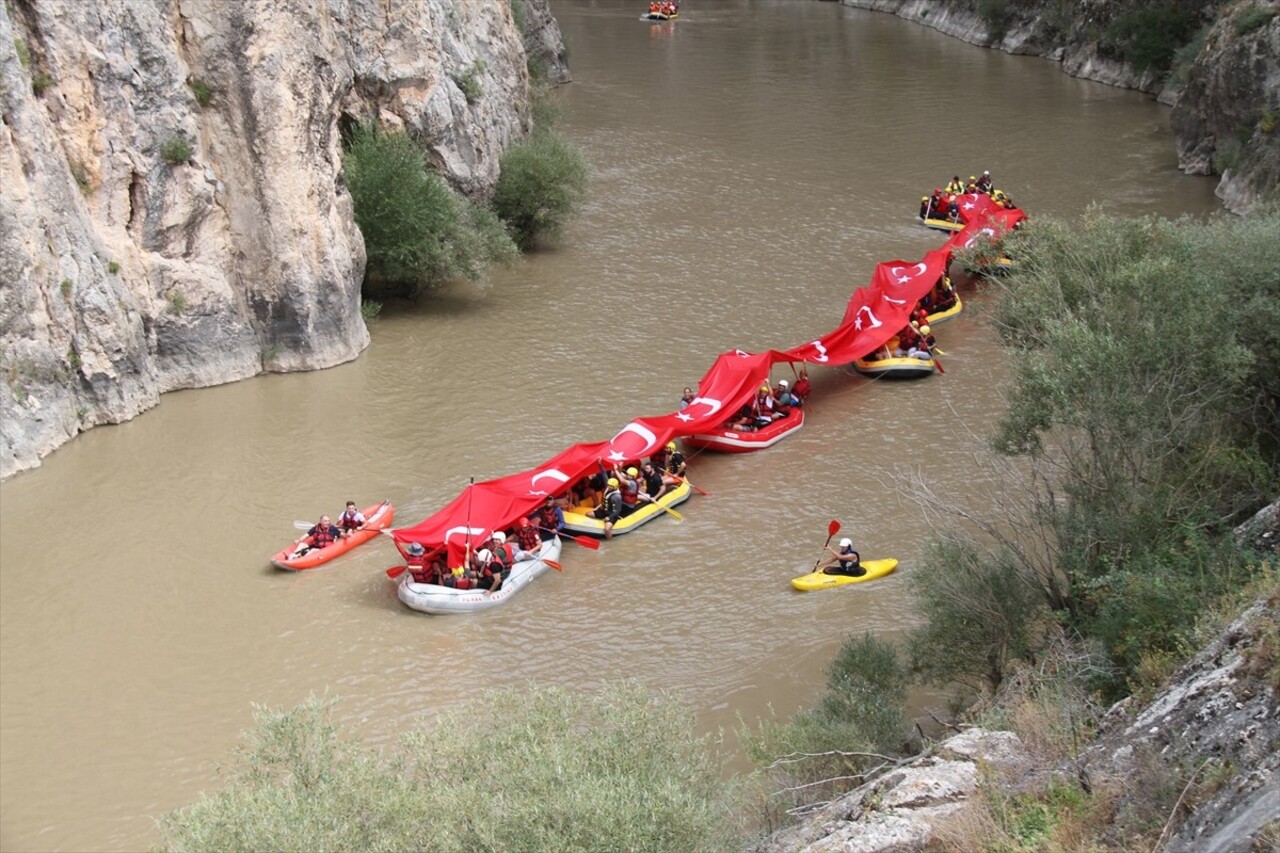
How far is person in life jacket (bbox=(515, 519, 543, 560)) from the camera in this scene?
66.5ft

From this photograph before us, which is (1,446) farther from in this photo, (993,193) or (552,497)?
(993,193)

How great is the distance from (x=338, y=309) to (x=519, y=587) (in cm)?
1000

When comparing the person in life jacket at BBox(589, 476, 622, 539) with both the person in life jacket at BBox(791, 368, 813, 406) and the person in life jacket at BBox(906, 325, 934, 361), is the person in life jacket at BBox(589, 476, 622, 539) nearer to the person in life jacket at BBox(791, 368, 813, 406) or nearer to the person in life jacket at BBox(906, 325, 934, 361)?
the person in life jacket at BBox(791, 368, 813, 406)

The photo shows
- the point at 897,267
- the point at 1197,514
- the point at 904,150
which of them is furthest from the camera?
the point at 904,150

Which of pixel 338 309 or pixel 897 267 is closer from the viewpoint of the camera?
pixel 338 309

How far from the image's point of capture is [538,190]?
33.8 meters

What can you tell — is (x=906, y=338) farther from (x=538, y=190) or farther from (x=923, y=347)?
(x=538, y=190)

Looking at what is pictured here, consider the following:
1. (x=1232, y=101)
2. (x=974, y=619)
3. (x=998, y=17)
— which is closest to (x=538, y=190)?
(x=1232, y=101)

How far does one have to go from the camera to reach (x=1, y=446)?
22016 mm

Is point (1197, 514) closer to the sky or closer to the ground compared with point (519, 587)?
closer to the sky

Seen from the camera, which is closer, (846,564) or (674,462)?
(846,564)

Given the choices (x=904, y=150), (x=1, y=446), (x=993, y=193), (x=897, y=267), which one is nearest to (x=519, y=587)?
(x=1, y=446)

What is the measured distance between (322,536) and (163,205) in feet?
29.2

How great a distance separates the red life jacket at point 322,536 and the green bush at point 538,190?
14.5 meters
